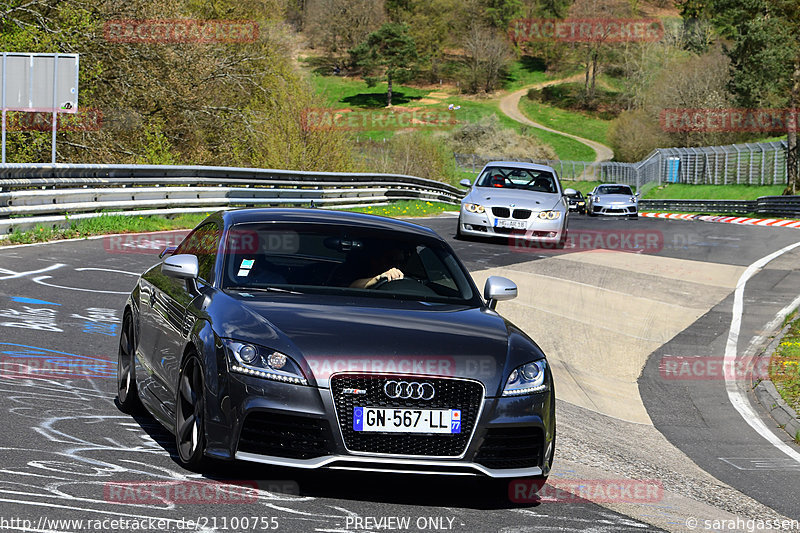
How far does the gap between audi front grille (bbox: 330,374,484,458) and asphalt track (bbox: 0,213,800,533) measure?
0.19 m

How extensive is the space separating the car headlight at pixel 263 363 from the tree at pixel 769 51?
55115 mm

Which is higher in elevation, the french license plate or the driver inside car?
the driver inside car

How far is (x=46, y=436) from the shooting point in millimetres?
6188

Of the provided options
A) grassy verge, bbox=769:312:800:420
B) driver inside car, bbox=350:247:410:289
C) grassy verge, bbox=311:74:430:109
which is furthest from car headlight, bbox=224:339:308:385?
grassy verge, bbox=311:74:430:109

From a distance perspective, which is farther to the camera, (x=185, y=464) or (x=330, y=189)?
(x=330, y=189)

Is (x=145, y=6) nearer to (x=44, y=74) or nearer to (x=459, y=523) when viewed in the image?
(x=44, y=74)

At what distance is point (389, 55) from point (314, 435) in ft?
465

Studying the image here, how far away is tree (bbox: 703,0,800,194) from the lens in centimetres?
5825

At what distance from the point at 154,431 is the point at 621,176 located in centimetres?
9005

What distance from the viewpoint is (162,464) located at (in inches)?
226

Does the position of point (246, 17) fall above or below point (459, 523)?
above

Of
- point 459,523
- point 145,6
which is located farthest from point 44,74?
point 459,523

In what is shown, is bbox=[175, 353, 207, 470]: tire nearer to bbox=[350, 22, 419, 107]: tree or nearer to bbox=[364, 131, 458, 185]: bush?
bbox=[364, 131, 458, 185]: bush

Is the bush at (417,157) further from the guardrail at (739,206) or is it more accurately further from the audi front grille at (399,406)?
the audi front grille at (399,406)
